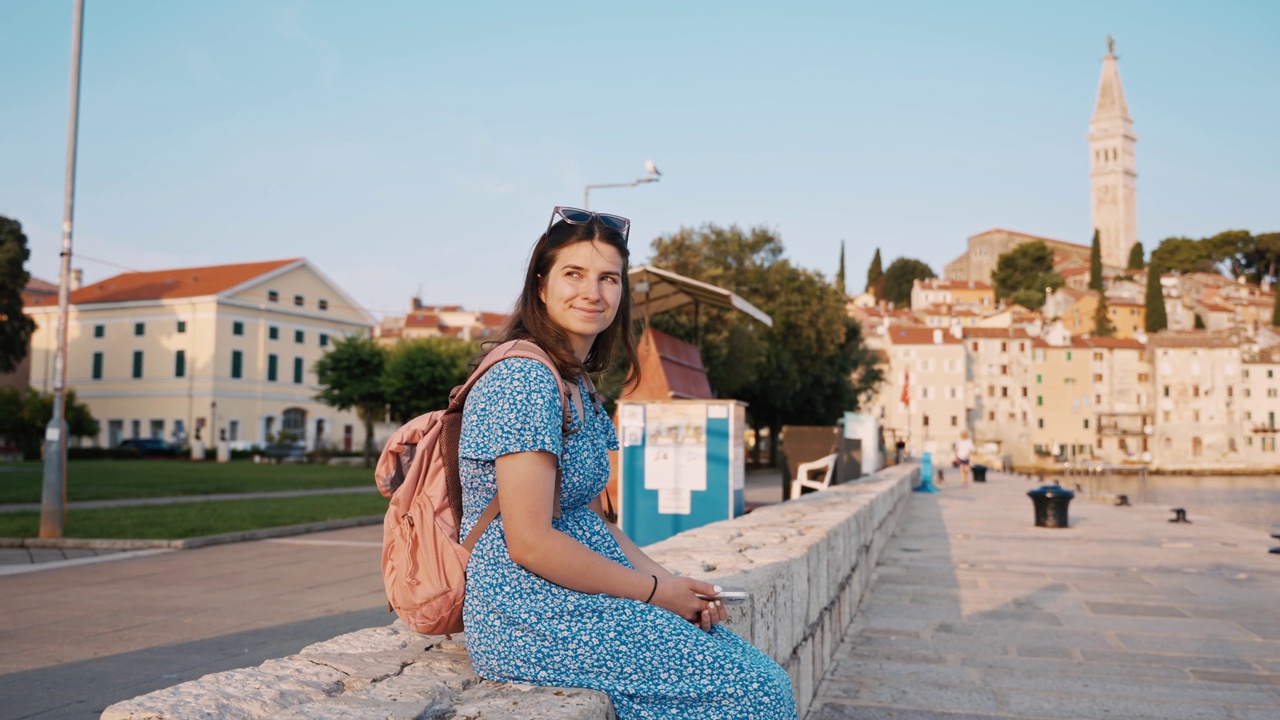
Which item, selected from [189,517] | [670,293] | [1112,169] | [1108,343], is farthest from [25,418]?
[1112,169]

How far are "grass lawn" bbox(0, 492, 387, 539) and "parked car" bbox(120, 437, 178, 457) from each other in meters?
41.0

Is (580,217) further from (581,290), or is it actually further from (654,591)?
(654,591)

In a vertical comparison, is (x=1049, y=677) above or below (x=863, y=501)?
below

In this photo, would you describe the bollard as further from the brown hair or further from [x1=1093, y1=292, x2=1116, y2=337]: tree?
[x1=1093, y1=292, x2=1116, y2=337]: tree

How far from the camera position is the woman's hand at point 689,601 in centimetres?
252

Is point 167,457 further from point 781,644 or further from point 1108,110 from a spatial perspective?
point 1108,110

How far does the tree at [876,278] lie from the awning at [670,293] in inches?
5374

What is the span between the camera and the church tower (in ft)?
541

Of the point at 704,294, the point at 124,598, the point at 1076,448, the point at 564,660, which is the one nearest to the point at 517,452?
the point at 564,660

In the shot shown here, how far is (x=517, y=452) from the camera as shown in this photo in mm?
2324

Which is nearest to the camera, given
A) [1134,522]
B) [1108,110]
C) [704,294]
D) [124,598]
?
[124,598]

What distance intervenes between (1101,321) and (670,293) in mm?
113542

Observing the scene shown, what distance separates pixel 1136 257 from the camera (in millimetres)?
151875

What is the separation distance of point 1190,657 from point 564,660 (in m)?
5.37
